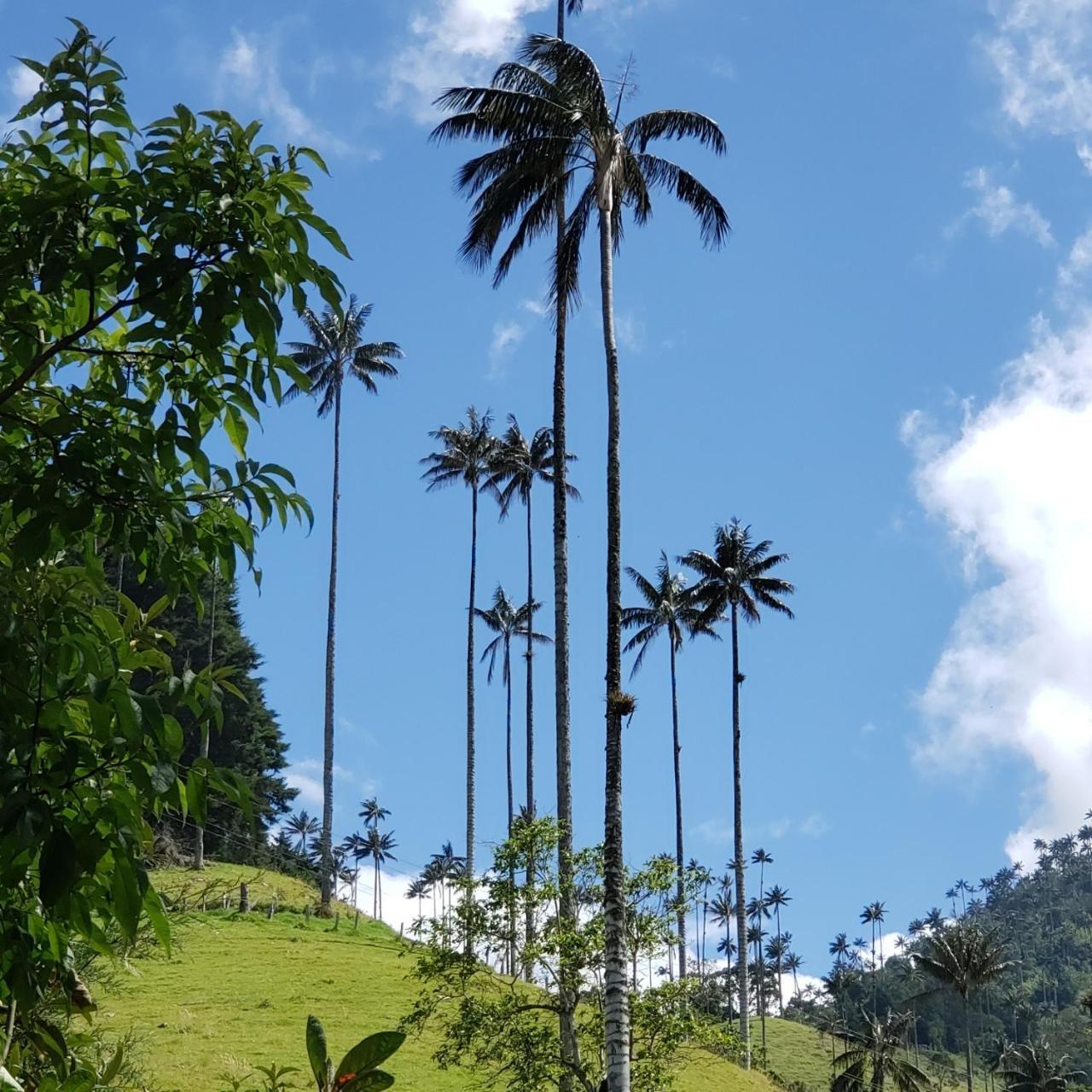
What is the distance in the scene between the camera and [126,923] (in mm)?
2127

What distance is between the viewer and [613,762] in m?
18.2

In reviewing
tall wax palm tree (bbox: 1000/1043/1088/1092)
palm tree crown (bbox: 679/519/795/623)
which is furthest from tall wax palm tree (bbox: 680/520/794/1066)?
tall wax palm tree (bbox: 1000/1043/1088/1092)

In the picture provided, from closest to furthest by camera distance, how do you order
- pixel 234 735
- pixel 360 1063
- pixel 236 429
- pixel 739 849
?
pixel 360 1063
pixel 236 429
pixel 739 849
pixel 234 735

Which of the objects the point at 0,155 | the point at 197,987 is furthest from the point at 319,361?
the point at 0,155

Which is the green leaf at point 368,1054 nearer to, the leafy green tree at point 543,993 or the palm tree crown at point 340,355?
the leafy green tree at point 543,993

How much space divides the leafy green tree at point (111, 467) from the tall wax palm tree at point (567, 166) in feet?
53.0

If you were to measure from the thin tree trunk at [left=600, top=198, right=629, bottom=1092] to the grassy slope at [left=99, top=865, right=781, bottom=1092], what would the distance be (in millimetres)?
6092

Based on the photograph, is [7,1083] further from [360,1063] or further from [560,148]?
[560,148]

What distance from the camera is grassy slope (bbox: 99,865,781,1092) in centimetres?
2267

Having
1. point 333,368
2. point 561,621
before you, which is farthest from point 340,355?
point 561,621

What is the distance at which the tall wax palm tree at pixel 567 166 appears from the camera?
20391 mm

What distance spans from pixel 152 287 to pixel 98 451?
37 centimetres

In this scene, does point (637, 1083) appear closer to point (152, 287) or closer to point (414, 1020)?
point (414, 1020)

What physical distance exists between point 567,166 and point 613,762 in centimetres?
1001
